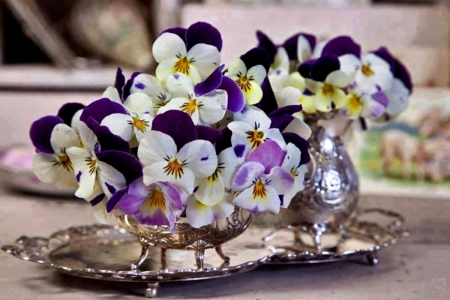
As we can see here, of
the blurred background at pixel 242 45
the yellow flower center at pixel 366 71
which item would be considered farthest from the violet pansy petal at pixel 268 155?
the blurred background at pixel 242 45

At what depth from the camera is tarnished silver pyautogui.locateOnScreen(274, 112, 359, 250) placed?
698 mm

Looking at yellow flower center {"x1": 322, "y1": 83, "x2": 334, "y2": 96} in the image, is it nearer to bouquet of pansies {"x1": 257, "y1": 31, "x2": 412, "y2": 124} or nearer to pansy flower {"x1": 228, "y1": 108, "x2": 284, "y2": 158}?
bouquet of pansies {"x1": 257, "y1": 31, "x2": 412, "y2": 124}

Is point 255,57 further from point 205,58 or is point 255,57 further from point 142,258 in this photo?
point 142,258

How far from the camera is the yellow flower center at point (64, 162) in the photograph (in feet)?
2.02

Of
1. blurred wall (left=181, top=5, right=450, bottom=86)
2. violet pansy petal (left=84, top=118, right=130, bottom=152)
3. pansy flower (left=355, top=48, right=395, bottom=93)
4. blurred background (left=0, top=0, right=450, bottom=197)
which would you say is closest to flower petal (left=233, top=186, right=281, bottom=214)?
violet pansy petal (left=84, top=118, right=130, bottom=152)

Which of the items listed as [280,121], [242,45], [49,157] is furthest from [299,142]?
[242,45]

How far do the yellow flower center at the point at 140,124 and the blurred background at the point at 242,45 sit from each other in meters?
0.55

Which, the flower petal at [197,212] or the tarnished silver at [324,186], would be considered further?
the tarnished silver at [324,186]

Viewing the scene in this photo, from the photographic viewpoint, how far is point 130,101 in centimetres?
58

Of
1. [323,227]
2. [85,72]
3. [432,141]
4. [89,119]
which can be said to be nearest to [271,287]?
[323,227]

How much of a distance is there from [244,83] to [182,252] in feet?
0.65

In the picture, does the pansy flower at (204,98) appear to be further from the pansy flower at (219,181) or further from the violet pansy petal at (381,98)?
the violet pansy petal at (381,98)

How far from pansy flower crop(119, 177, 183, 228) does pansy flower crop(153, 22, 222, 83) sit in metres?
0.10

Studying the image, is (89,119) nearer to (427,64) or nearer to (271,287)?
(271,287)
